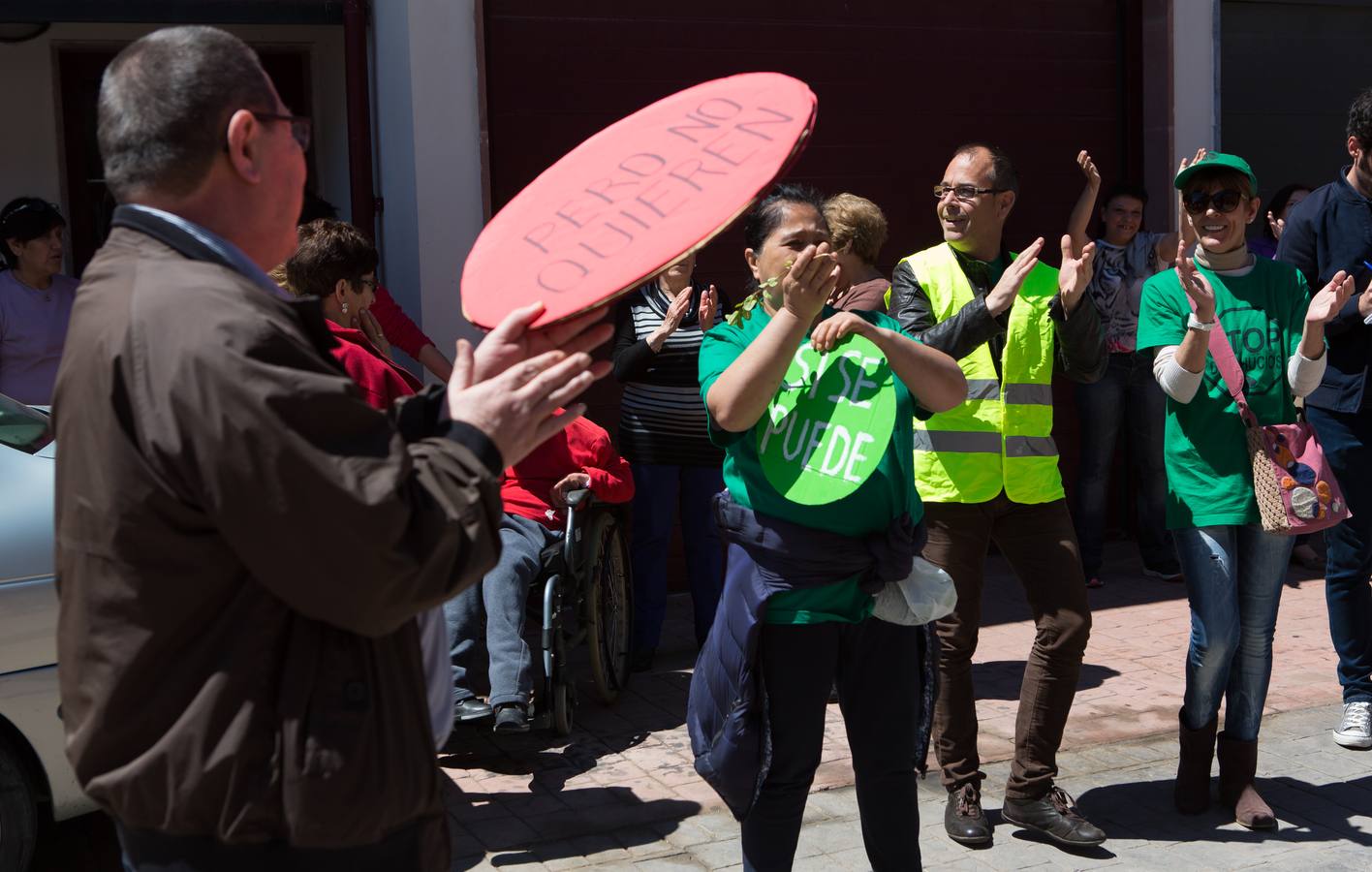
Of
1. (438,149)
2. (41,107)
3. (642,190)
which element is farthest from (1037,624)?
(41,107)

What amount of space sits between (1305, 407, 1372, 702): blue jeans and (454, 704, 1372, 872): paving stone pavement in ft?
1.23

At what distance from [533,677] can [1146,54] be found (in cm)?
529

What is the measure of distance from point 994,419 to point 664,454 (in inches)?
83.5

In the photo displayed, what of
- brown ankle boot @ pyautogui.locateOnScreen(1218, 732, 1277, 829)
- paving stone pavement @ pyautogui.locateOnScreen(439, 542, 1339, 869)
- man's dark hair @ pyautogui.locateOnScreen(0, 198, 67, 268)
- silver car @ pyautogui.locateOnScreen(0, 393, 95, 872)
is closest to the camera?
silver car @ pyautogui.locateOnScreen(0, 393, 95, 872)

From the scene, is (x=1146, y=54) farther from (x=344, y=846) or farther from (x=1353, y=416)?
(x=344, y=846)

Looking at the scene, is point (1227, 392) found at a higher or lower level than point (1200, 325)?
lower

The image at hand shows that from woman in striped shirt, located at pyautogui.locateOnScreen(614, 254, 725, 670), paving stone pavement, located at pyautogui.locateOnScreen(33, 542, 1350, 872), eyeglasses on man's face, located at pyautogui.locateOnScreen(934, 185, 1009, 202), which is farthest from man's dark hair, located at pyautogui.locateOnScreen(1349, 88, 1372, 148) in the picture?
woman in striped shirt, located at pyautogui.locateOnScreen(614, 254, 725, 670)

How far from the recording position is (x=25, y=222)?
6.66 meters

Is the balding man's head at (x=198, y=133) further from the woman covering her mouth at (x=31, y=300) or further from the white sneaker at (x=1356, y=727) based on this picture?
the woman covering her mouth at (x=31, y=300)

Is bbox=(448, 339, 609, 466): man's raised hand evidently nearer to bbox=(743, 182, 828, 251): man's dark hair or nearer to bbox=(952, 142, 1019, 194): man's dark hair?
bbox=(743, 182, 828, 251): man's dark hair

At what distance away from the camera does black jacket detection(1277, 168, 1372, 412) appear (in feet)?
17.3

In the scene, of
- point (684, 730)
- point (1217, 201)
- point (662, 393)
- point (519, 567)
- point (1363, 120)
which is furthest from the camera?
point (662, 393)

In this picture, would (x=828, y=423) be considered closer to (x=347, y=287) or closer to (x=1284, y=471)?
(x=1284, y=471)

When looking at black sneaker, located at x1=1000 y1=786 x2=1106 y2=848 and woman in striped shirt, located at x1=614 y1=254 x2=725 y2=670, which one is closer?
black sneaker, located at x1=1000 y1=786 x2=1106 y2=848
